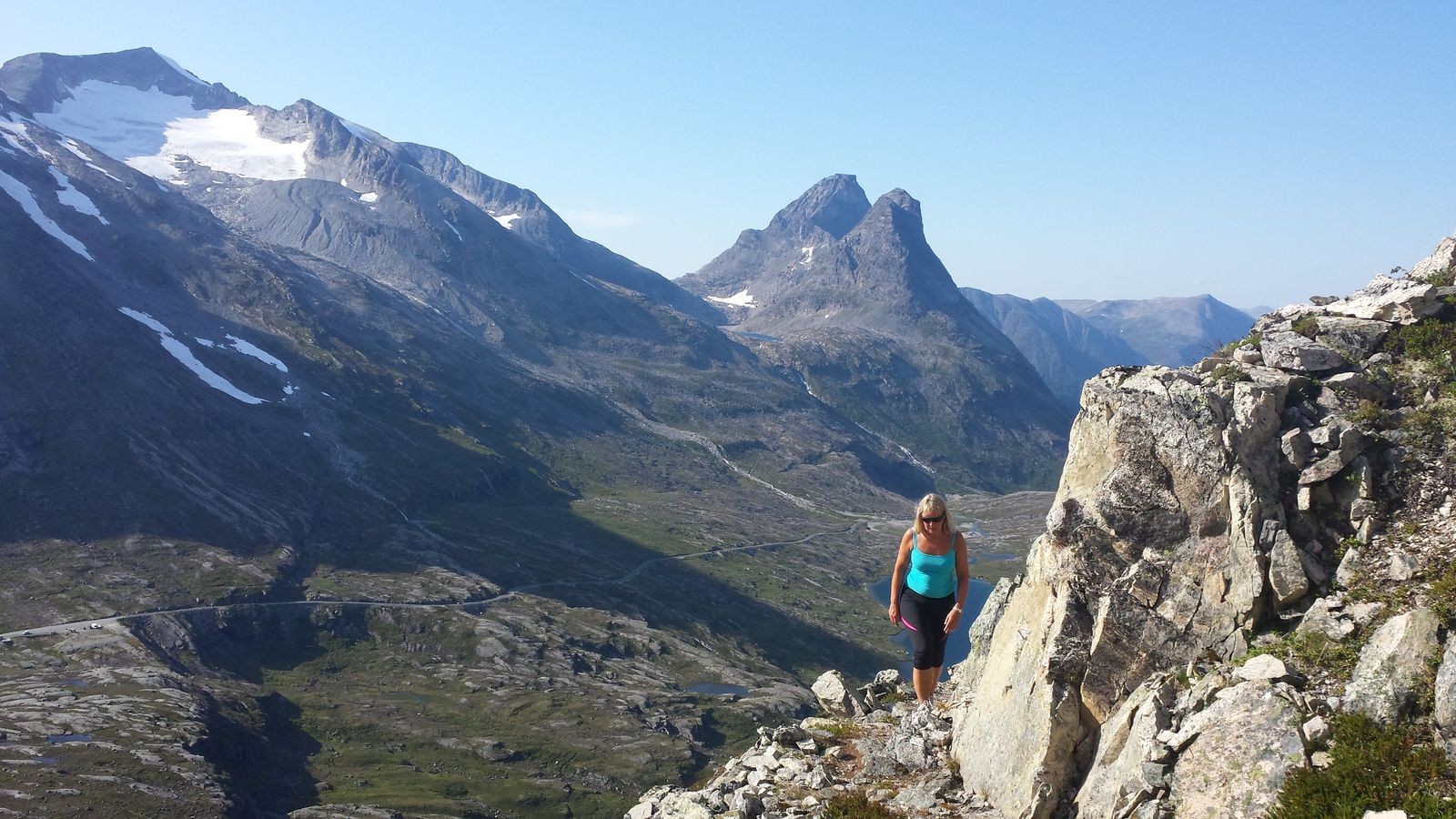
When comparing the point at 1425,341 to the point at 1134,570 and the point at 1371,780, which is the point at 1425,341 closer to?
the point at 1134,570

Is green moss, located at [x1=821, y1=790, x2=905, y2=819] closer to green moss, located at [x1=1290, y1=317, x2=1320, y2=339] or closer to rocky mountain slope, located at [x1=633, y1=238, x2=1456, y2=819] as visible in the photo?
rocky mountain slope, located at [x1=633, y1=238, x2=1456, y2=819]

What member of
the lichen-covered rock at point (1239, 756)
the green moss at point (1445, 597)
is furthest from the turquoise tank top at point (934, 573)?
the green moss at point (1445, 597)

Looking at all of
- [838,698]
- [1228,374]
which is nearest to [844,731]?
[838,698]

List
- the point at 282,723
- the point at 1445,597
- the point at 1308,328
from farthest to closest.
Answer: the point at 282,723 → the point at 1308,328 → the point at 1445,597

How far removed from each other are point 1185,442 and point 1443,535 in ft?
16.8

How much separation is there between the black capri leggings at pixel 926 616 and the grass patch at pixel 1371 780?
8.58m

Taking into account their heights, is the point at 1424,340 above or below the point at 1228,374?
above

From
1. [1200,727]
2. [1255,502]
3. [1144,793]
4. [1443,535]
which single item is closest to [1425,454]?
[1443,535]

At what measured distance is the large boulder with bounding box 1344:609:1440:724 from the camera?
15852 mm

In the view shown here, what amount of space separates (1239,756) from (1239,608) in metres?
4.24

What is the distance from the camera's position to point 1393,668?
16.2 m

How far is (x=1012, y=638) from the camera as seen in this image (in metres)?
24.0

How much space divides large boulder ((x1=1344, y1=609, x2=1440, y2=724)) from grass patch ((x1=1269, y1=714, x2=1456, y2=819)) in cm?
35

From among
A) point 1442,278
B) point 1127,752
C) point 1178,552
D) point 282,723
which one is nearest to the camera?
point 1127,752
